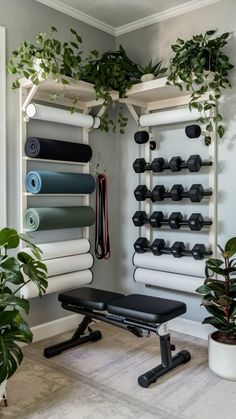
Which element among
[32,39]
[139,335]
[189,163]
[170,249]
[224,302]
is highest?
[32,39]

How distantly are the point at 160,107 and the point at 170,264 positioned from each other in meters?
1.38

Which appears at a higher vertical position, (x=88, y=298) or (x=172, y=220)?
(x=172, y=220)

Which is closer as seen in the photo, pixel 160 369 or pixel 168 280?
pixel 160 369

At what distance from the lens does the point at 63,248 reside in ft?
10.4

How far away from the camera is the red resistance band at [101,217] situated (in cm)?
361

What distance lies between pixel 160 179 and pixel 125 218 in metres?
0.56

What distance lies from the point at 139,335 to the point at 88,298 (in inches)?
19.1

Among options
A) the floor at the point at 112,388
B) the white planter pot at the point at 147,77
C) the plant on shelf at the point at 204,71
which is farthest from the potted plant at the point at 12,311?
the white planter pot at the point at 147,77

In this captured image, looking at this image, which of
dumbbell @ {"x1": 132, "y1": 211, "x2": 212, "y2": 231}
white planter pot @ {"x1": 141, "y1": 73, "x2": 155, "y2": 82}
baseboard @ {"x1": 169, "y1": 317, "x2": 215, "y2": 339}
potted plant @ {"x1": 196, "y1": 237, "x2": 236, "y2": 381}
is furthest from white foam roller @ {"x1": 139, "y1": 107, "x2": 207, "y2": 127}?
baseboard @ {"x1": 169, "y1": 317, "x2": 215, "y2": 339}

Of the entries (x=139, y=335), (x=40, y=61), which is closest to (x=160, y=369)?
(x=139, y=335)

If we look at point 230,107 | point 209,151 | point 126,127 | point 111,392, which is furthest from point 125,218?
point 111,392

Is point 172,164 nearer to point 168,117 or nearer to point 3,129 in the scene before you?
→ point 168,117

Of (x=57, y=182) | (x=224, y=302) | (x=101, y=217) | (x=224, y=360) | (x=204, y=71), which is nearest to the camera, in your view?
(x=224, y=360)

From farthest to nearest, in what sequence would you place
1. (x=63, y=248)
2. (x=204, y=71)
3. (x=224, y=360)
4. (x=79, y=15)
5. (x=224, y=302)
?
(x=79, y=15)
(x=63, y=248)
(x=204, y=71)
(x=224, y=302)
(x=224, y=360)
